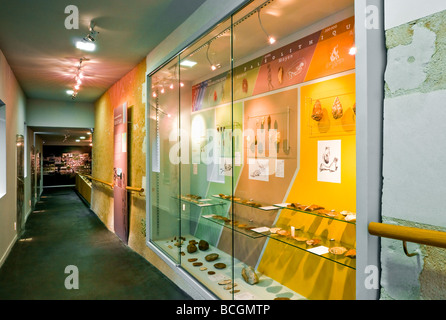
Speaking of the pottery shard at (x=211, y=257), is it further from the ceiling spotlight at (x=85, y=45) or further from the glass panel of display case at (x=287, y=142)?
the ceiling spotlight at (x=85, y=45)

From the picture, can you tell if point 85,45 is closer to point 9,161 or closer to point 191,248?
point 9,161

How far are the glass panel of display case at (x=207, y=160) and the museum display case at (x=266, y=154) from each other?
0.01m

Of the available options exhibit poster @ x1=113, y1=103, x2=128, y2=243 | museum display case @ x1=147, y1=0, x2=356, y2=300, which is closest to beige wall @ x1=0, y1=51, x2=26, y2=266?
exhibit poster @ x1=113, y1=103, x2=128, y2=243

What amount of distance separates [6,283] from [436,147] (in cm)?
438

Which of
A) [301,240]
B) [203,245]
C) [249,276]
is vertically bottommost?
[249,276]

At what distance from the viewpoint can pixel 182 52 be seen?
306 centimetres

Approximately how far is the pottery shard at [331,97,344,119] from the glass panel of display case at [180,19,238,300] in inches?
36.0

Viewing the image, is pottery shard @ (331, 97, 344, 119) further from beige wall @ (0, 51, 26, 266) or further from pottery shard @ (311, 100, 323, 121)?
beige wall @ (0, 51, 26, 266)

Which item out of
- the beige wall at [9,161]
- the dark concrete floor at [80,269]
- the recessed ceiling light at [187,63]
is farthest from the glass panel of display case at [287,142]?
the beige wall at [9,161]

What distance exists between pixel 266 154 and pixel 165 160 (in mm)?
1438

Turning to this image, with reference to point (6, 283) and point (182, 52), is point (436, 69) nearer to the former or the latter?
point (182, 52)

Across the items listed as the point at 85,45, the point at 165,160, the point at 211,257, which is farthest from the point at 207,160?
the point at 85,45

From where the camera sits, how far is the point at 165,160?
12.2 feet
